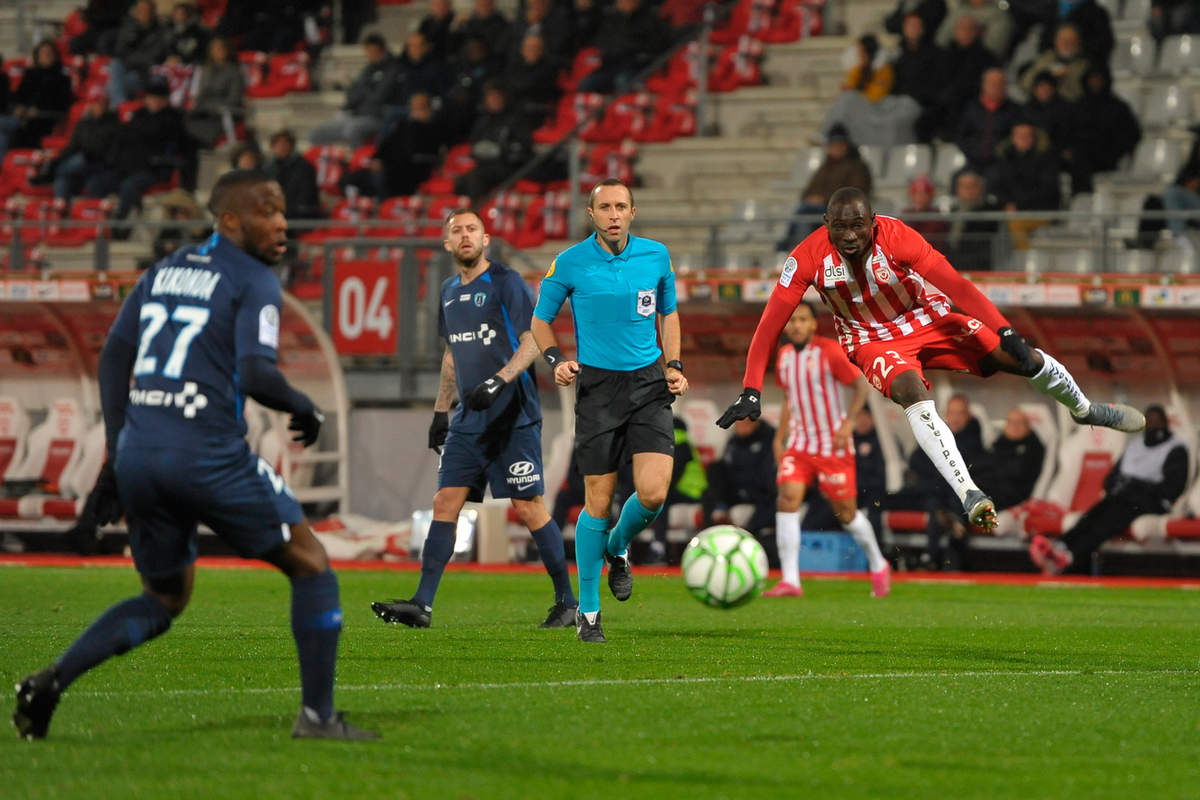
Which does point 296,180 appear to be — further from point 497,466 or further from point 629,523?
point 629,523

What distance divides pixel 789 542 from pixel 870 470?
10.7ft

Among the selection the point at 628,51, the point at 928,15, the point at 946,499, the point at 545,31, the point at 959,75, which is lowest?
the point at 946,499

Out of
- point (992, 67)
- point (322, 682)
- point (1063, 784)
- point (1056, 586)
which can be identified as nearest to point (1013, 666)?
point (1063, 784)

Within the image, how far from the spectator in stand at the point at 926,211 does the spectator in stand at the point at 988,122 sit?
0.50 metres

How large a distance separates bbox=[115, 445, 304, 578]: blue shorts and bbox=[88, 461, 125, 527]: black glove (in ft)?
0.39

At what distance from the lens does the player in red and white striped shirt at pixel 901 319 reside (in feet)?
28.8

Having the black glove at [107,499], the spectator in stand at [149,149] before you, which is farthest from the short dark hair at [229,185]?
the spectator in stand at [149,149]

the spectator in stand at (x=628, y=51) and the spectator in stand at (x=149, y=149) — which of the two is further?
the spectator in stand at (x=149, y=149)

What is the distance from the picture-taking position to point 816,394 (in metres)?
13.4

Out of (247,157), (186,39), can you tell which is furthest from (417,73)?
(186,39)

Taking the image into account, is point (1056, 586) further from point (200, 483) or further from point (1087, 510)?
point (200, 483)

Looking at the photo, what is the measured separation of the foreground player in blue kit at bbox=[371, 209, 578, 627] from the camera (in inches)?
384

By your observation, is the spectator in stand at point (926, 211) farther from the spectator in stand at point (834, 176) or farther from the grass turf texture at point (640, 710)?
the grass turf texture at point (640, 710)

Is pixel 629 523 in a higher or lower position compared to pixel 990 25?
lower
